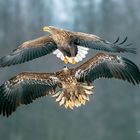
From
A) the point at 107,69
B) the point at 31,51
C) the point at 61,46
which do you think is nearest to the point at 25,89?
the point at 31,51

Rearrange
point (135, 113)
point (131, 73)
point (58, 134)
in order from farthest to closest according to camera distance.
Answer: point (135, 113)
point (58, 134)
point (131, 73)

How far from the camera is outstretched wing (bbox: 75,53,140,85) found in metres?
5.84

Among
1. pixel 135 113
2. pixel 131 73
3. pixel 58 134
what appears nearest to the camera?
pixel 131 73

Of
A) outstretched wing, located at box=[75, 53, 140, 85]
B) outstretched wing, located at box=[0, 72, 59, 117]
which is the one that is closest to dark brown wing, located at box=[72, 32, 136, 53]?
outstretched wing, located at box=[75, 53, 140, 85]

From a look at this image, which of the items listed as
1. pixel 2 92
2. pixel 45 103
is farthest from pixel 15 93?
pixel 45 103

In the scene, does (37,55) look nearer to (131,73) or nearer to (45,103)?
(131,73)

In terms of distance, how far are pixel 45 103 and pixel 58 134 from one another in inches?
160

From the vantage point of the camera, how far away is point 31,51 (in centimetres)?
618

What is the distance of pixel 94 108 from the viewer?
30906 mm

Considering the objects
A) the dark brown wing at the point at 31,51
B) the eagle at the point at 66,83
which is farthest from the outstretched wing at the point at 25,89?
the dark brown wing at the point at 31,51

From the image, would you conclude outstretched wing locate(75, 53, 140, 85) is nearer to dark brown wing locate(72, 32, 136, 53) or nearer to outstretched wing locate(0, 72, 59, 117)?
dark brown wing locate(72, 32, 136, 53)

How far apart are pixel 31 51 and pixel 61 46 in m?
0.28

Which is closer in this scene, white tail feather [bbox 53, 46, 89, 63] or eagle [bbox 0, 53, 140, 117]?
eagle [bbox 0, 53, 140, 117]

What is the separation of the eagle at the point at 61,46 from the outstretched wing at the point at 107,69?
0.39 ft
